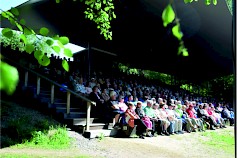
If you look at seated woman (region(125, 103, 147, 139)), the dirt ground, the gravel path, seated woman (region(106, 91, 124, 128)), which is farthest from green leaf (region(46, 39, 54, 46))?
seated woman (region(106, 91, 124, 128))

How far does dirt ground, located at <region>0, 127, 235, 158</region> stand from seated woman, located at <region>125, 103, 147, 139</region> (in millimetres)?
326

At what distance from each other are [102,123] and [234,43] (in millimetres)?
6793

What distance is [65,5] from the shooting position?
11672 mm

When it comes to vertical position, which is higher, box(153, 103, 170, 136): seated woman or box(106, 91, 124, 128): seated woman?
box(106, 91, 124, 128): seated woman

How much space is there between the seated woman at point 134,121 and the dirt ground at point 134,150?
326 millimetres

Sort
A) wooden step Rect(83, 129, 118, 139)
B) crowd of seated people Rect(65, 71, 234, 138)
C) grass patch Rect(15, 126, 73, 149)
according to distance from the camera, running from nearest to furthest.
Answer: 1. grass patch Rect(15, 126, 73, 149)
2. wooden step Rect(83, 129, 118, 139)
3. crowd of seated people Rect(65, 71, 234, 138)

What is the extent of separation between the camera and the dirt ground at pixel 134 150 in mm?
5219

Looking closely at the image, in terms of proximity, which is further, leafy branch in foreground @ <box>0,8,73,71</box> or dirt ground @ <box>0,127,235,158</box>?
dirt ground @ <box>0,127,235,158</box>

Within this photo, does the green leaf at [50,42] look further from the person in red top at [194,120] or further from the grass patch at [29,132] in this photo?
the person in red top at [194,120]

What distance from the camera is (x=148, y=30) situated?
14.9m

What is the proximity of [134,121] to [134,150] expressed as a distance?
2.00 m

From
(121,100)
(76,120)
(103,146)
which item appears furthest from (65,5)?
(103,146)

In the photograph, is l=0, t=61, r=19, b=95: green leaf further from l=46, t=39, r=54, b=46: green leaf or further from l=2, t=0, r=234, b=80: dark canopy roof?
l=2, t=0, r=234, b=80: dark canopy roof

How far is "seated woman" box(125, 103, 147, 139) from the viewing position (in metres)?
7.87
